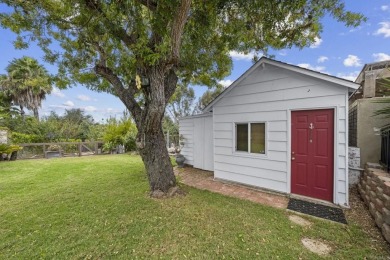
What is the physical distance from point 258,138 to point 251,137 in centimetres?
21

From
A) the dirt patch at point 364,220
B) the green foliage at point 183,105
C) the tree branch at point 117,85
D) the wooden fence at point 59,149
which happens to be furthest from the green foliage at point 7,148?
the dirt patch at point 364,220

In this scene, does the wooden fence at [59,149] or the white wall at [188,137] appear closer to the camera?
the white wall at [188,137]

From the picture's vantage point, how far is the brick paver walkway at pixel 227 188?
4.24 metres

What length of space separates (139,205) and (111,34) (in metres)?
3.91

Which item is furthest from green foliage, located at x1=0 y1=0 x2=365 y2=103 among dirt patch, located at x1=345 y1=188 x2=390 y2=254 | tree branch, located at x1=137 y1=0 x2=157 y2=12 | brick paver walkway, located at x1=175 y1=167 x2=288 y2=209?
Answer: dirt patch, located at x1=345 y1=188 x2=390 y2=254

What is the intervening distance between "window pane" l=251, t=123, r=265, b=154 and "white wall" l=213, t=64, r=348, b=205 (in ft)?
0.52

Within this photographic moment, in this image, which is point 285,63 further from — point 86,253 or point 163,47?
point 86,253

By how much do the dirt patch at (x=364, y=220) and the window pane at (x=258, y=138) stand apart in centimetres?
218

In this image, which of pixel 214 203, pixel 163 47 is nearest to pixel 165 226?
pixel 214 203

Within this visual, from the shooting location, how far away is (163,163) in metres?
4.37

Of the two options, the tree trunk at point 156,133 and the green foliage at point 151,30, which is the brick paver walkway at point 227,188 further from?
the green foliage at point 151,30

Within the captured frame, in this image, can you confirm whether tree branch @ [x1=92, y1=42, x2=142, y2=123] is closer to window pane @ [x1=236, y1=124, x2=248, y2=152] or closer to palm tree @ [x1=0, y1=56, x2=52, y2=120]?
window pane @ [x1=236, y1=124, x2=248, y2=152]

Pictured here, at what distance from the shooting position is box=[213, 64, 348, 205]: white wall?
3857 millimetres

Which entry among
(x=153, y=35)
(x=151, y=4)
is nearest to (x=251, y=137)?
(x=153, y=35)
